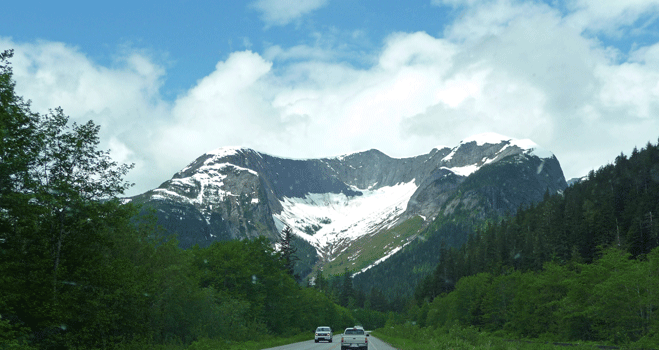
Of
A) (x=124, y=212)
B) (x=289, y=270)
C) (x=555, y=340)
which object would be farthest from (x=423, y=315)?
(x=124, y=212)

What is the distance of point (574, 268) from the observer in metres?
81.0

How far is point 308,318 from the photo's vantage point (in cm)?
9581

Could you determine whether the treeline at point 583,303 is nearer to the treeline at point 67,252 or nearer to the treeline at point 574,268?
the treeline at point 574,268

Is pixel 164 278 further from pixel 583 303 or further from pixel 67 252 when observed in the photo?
pixel 583 303

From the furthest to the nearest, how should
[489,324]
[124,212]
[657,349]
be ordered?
[489,324]
[657,349]
[124,212]

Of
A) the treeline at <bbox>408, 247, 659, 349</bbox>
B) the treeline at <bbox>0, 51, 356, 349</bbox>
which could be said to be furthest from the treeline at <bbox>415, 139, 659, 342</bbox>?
the treeline at <bbox>0, 51, 356, 349</bbox>

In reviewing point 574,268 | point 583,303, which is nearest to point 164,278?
point 583,303

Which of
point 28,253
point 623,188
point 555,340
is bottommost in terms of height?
point 555,340

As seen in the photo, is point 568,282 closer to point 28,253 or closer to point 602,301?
point 602,301

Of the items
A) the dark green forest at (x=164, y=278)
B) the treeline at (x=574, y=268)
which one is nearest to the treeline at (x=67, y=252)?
the dark green forest at (x=164, y=278)

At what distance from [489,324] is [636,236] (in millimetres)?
31035

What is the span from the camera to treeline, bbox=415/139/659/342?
50.2 meters

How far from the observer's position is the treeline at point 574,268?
50219 millimetres

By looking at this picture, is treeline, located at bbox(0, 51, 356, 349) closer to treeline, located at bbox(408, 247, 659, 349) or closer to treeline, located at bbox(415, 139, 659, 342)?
treeline, located at bbox(408, 247, 659, 349)
